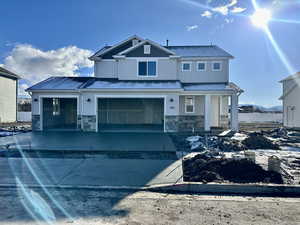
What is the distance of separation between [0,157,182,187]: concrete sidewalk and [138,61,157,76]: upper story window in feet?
35.6

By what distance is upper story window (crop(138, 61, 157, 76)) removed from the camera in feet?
57.5

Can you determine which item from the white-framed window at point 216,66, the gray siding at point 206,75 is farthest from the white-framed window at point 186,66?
the white-framed window at point 216,66

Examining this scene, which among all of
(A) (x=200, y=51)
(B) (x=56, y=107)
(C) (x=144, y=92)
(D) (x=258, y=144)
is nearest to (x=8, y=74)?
(B) (x=56, y=107)

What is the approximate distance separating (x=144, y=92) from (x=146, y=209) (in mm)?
11340

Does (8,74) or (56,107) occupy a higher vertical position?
(8,74)

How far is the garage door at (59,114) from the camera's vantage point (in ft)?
55.8

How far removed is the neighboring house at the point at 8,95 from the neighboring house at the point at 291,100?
109 feet

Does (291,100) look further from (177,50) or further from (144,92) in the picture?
(144,92)

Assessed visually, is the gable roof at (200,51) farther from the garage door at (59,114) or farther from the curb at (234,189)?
the curb at (234,189)

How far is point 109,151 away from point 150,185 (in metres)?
4.03

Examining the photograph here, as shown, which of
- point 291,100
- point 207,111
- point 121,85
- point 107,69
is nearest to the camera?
point 207,111

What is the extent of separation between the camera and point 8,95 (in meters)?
26.0

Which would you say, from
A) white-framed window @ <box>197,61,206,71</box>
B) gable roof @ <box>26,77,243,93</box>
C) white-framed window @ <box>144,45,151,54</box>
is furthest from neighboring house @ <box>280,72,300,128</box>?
white-framed window @ <box>144,45,151,54</box>

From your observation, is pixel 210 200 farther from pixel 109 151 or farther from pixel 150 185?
pixel 109 151
